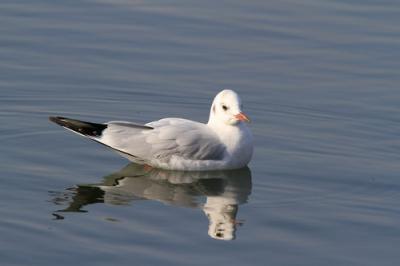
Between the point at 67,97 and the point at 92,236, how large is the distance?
4407 millimetres

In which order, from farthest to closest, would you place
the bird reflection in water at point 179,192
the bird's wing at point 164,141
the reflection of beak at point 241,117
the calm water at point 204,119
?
the bird's wing at point 164,141
the reflection of beak at point 241,117
the bird reflection in water at point 179,192
the calm water at point 204,119

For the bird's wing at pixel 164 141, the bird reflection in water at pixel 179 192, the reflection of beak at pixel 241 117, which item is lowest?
the bird reflection in water at pixel 179 192

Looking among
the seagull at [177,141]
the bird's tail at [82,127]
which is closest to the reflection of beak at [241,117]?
the seagull at [177,141]

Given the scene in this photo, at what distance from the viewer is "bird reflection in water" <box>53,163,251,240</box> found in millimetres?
11703

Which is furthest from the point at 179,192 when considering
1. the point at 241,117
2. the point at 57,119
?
the point at 57,119

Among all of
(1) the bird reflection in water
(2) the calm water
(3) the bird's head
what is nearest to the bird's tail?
(2) the calm water

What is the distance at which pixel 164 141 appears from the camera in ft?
43.3

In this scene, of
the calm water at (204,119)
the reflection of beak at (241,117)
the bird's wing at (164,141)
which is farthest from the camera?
the bird's wing at (164,141)

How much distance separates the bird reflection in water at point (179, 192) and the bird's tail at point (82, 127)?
1.55ft

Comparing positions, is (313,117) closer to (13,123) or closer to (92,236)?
(13,123)

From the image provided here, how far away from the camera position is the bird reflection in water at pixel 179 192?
11703 mm

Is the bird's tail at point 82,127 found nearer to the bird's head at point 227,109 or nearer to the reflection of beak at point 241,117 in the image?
the bird's head at point 227,109

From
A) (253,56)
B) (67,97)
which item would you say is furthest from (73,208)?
(253,56)

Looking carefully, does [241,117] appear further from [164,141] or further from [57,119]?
[57,119]
